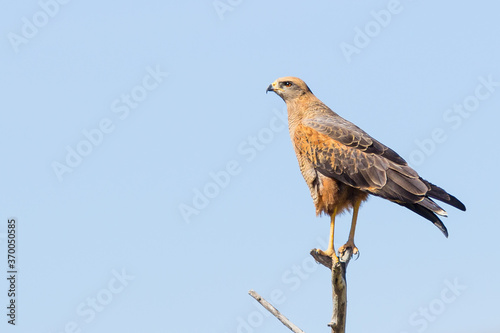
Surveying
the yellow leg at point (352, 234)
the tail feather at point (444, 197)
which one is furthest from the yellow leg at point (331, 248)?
the tail feather at point (444, 197)

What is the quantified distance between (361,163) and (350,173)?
0.22 meters

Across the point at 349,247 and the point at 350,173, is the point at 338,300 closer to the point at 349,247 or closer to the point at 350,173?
the point at 349,247

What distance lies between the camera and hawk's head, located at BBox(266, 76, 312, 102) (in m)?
12.1

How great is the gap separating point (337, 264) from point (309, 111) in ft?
10.7

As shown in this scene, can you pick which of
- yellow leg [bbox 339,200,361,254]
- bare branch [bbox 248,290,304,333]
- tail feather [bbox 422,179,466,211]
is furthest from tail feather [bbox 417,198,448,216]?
bare branch [bbox 248,290,304,333]

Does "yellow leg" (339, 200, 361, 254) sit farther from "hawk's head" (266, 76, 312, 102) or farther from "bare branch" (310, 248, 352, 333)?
"hawk's head" (266, 76, 312, 102)

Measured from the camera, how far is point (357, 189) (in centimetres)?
1090

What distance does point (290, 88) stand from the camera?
1209 centimetres

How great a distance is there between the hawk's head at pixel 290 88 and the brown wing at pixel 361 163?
749 millimetres

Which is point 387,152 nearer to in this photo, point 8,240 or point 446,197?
point 446,197

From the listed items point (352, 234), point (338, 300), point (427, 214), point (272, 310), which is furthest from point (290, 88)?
point (272, 310)

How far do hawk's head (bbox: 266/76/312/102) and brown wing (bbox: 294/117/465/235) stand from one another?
0.75m

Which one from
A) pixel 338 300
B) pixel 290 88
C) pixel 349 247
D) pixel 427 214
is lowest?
pixel 338 300

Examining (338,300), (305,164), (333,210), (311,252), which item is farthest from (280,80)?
(338,300)
